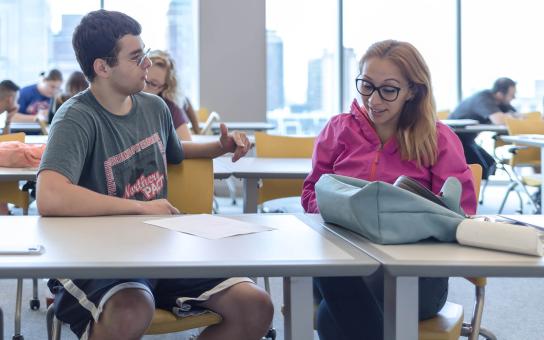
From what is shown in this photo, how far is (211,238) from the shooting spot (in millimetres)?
1647

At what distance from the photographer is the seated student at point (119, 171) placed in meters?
1.78

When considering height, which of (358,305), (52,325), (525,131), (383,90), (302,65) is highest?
(302,65)

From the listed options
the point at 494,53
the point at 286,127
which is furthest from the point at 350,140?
the point at 494,53

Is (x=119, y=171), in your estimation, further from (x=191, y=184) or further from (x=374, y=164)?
(x=374, y=164)

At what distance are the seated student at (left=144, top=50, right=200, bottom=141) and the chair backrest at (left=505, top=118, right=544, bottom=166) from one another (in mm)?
2984

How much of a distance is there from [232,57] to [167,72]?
3.94 metres

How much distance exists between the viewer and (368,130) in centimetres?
221

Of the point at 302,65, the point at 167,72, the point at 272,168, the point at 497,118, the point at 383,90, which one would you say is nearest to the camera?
the point at 383,90

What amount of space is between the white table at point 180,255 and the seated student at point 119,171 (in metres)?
0.13

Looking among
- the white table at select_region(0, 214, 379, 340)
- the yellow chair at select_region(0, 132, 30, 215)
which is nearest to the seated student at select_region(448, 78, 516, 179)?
the yellow chair at select_region(0, 132, 30, 215)

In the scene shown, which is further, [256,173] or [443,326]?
[256,173]

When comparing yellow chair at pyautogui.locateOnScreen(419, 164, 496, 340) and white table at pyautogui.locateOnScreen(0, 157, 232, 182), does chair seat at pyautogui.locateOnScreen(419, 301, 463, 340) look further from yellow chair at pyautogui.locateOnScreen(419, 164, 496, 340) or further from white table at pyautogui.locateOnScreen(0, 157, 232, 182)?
white table at pyautogui.locateOnScreen(0, 157, 232, 182)

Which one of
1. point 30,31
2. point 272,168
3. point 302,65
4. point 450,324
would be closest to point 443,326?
point 450,324

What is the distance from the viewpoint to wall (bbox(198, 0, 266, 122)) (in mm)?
7816
